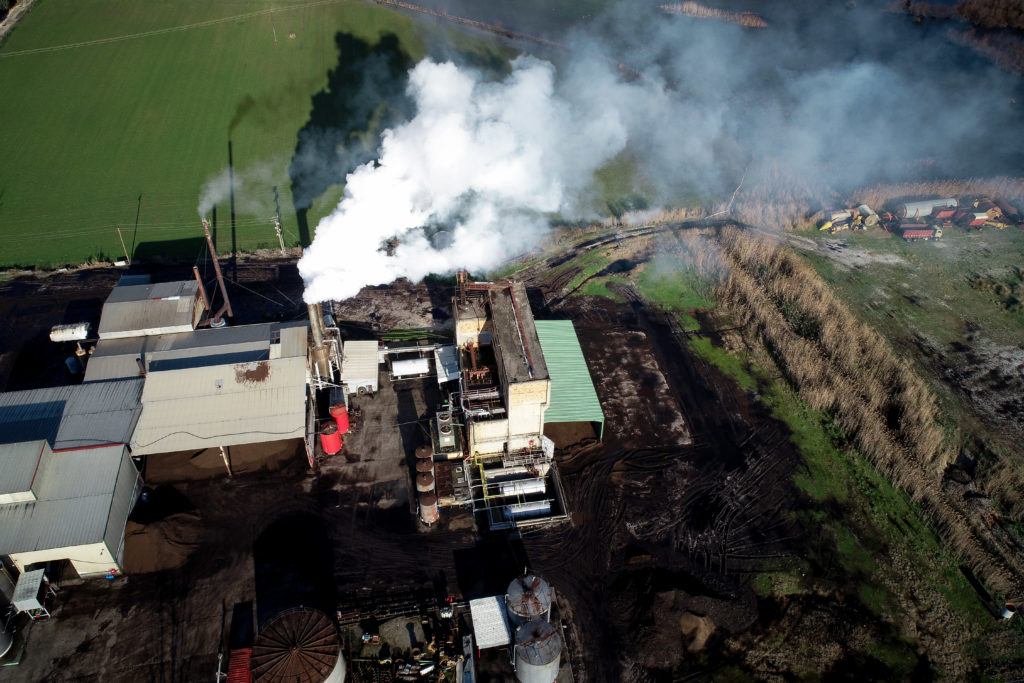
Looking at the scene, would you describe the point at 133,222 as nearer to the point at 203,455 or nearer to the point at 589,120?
the point at 203,455

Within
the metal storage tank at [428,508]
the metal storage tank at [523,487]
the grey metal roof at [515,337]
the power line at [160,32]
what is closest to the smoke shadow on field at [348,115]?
the power line at [160,32]

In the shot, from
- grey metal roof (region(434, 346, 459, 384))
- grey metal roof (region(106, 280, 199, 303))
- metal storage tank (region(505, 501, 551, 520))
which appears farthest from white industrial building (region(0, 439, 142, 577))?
metal storage tank (region(505, 501, 551, 520))

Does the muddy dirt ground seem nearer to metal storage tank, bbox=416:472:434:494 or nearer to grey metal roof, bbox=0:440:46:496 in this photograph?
metal storage tank, bbox=416:472:434:494

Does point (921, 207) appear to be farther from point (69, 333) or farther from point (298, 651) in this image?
point (69, 333)

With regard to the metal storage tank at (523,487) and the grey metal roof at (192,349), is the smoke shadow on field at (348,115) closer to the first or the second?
the grey metal roof at (192,349)

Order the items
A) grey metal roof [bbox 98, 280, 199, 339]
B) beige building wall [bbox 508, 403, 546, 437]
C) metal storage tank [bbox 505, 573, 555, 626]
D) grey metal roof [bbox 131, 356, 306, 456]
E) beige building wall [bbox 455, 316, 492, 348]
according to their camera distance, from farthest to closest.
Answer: grey metal roof [bbox 98, 280, 199, 339], beige building wall [bbox 455, 316, 492, 348], grey metal roof [bbox 131, 356, 306, 456], beige building wall [bbox 508, 403, 546, 437], metal storage tank [bbox 505, 573, 555, 626]

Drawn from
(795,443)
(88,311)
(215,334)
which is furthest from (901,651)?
(88,311)
